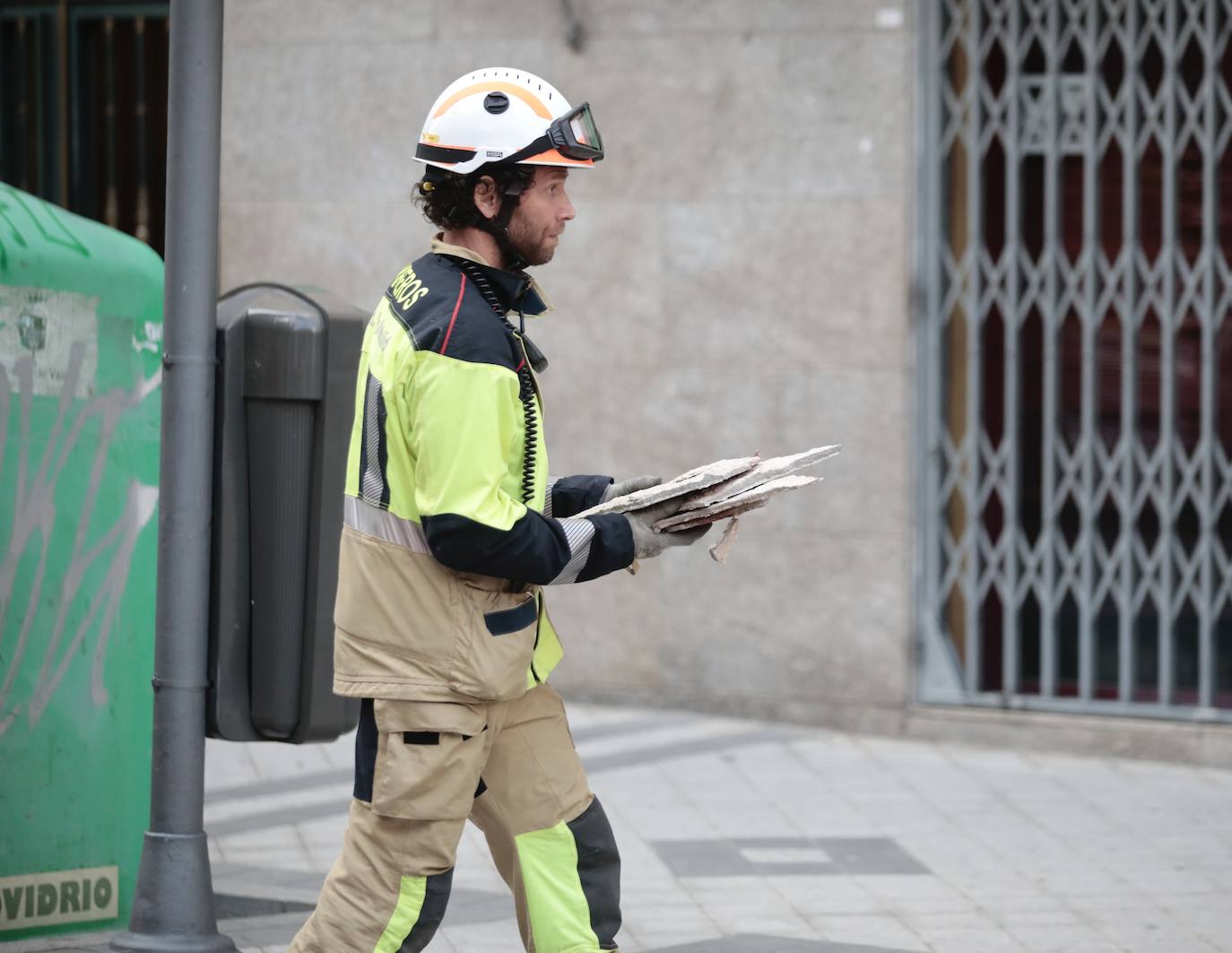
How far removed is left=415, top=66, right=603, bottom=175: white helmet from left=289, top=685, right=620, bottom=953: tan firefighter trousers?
3.16ft

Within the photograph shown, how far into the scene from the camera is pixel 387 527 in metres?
3.42

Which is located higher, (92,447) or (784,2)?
(784,2)

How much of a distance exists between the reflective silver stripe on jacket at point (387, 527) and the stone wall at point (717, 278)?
450 cm

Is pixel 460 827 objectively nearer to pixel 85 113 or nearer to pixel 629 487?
pixel 629 487

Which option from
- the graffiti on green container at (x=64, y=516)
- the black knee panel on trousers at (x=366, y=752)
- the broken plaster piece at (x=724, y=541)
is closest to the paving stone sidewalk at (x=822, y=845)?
the graffiti on green container at (x=64, y=516)

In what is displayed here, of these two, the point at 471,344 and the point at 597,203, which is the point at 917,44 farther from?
the point at 471,344

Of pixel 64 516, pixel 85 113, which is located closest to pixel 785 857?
pixel 64 516

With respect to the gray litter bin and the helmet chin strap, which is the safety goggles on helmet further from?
the gray litter bin

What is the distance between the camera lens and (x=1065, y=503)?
7574mm

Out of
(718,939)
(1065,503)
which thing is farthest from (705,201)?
(718,939)

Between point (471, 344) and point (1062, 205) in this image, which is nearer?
point (471, 344)

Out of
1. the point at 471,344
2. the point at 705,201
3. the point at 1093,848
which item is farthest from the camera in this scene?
the point at 705,201

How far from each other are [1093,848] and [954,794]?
2.68 ft

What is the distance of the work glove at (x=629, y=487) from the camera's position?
3.79 m
